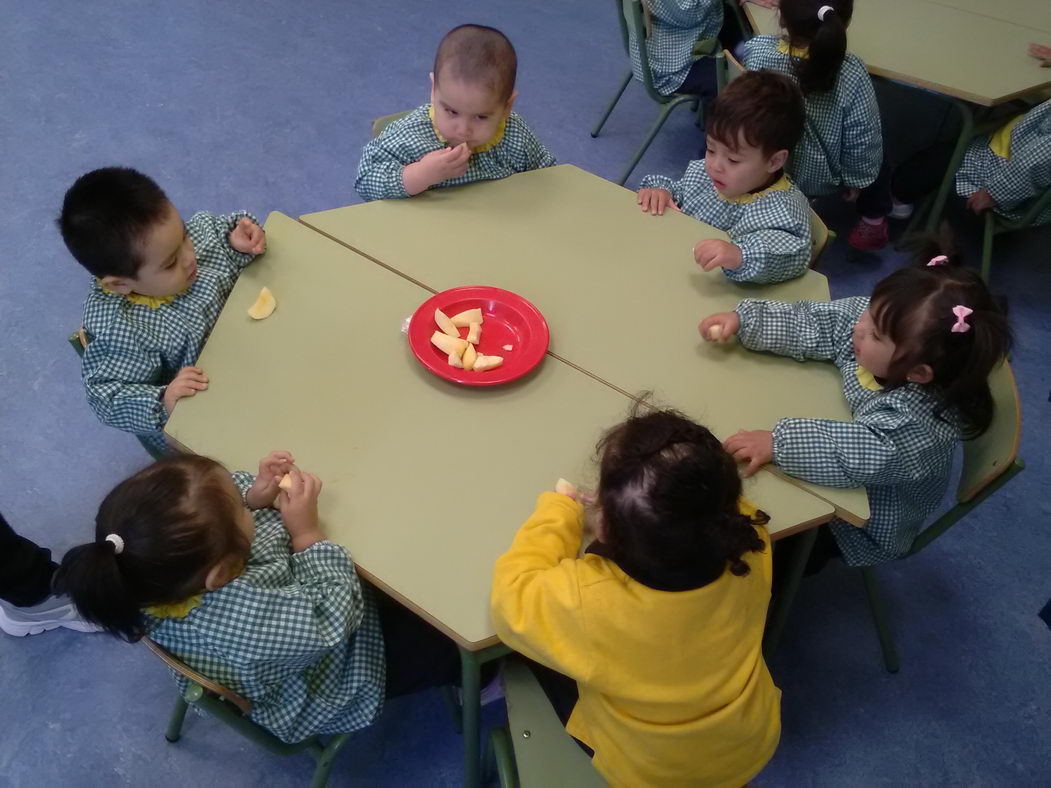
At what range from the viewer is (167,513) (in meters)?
1.18

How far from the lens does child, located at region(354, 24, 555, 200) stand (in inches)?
75.0

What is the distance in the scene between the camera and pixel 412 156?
79.4 inches

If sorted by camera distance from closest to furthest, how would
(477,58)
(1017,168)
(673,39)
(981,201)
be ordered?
(477,58) → (1017,168) → (981,201) → (673,39)

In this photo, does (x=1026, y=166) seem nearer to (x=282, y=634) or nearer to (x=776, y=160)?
(x=776, y=160)

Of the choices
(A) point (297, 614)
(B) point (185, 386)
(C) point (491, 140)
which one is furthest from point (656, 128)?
(A) point (297, 614)

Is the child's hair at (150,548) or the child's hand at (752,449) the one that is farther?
the child's hand at (752,449)

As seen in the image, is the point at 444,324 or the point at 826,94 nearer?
the point at 444,324

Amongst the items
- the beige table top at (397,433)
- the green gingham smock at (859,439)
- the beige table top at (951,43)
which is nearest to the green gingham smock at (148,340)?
the beige table top at (397,433)

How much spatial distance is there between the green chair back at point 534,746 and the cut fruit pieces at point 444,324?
2.13 feet

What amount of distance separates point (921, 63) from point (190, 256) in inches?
92.7

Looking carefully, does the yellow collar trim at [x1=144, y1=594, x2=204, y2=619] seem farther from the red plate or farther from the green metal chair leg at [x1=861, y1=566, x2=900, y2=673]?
the green metal chair leg at [x1=861, y1=566, x2=900, y2=673]

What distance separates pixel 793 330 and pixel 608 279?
0.42 m

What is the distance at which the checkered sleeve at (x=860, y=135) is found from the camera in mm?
2537

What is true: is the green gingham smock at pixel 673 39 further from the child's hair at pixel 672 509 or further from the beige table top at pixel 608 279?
the child's hair at pixel 672 509
